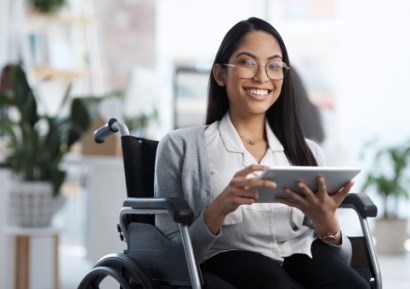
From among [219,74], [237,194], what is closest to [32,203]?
[219,74]

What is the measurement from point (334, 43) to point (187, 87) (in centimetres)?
200

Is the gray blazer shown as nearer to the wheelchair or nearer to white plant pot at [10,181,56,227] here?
the wheelchair

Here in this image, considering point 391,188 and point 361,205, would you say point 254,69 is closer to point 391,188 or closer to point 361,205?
point 361,205

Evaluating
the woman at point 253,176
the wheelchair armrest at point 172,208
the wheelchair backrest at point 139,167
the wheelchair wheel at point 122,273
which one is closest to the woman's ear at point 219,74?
the woman at point 253,176

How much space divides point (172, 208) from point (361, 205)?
50 centimetres

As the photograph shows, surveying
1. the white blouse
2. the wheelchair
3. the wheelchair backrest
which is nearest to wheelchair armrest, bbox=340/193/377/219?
the wheelchair

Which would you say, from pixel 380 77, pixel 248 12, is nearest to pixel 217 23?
pixel 248 12

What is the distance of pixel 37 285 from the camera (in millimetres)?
4152

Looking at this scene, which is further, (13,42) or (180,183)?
(13,42)

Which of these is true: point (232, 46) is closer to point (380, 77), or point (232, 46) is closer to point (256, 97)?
point (256, 97)

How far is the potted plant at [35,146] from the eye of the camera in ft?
12.5

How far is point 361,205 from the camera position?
220cm

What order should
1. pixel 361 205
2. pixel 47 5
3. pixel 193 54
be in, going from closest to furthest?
pixel 361 205
pixel 47 5
pixel 193 54

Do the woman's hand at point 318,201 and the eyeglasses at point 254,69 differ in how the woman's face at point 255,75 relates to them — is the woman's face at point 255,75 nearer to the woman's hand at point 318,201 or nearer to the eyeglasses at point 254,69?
the eyeglasses at point 254,69
